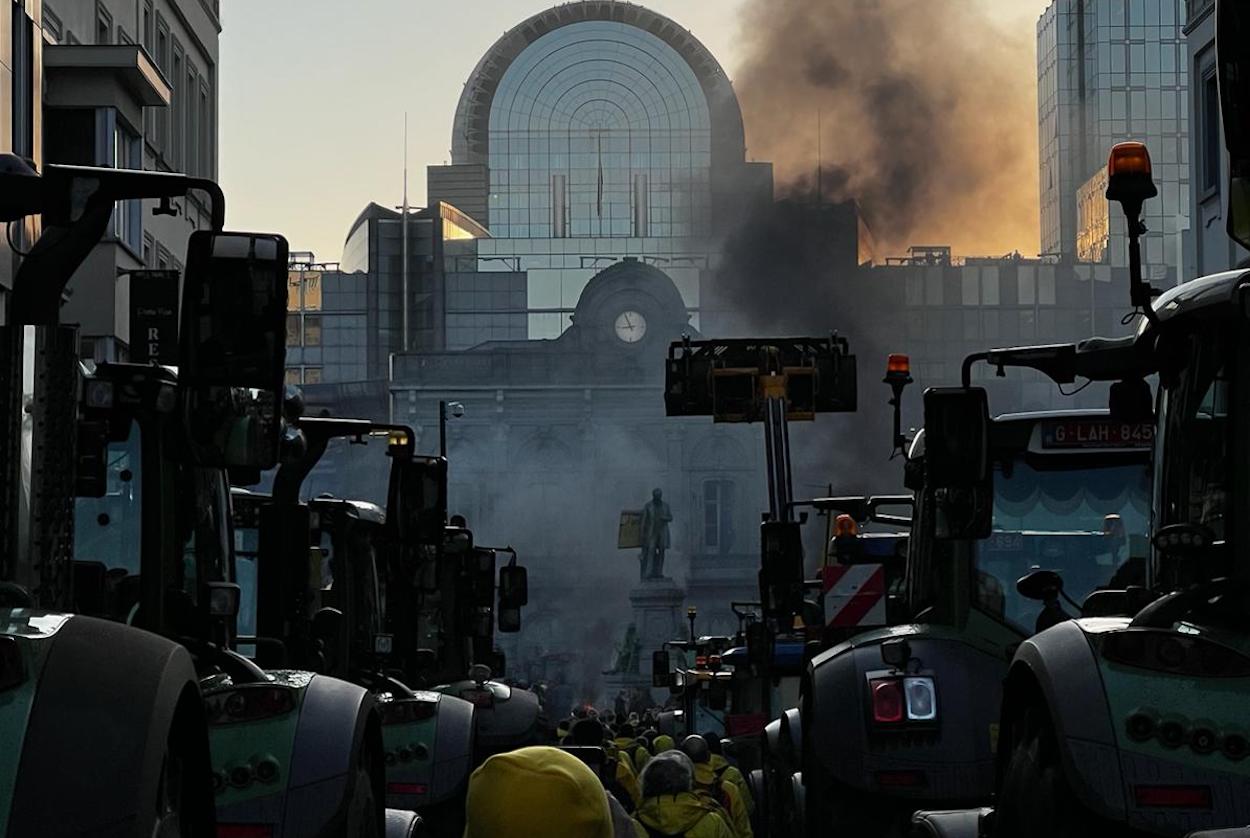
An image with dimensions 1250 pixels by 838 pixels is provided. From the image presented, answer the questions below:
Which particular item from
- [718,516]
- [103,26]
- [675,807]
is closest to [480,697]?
[675,807]

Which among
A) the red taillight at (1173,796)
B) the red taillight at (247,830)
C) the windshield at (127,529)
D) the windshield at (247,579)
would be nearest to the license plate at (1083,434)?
the windshield at (247,579)

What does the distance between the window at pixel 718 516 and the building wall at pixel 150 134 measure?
5712 cm

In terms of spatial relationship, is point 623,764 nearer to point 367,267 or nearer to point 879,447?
point 879,447

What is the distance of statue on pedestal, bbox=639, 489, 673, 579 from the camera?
109250 mm

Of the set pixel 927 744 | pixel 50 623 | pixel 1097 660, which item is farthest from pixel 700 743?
pixel 50 623

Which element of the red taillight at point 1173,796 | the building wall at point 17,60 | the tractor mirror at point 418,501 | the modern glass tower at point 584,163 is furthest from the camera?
the modern glass tower at point 584,163

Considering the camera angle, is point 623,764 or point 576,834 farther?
point 623,764

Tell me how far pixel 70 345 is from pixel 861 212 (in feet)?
377

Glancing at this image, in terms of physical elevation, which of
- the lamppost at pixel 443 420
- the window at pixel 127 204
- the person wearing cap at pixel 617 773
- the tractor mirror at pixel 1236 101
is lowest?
the person wearing cap at pixel 617 773

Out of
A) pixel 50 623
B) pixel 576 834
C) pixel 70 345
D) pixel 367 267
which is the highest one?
pixel 367 267

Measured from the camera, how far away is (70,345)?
20.5ft

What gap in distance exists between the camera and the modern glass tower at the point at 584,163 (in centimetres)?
14150

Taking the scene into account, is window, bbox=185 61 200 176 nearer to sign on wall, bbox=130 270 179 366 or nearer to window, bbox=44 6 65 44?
window, bbox=44 6 65 44

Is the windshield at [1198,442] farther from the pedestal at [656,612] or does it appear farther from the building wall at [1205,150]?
the pedestal at [656,612]
